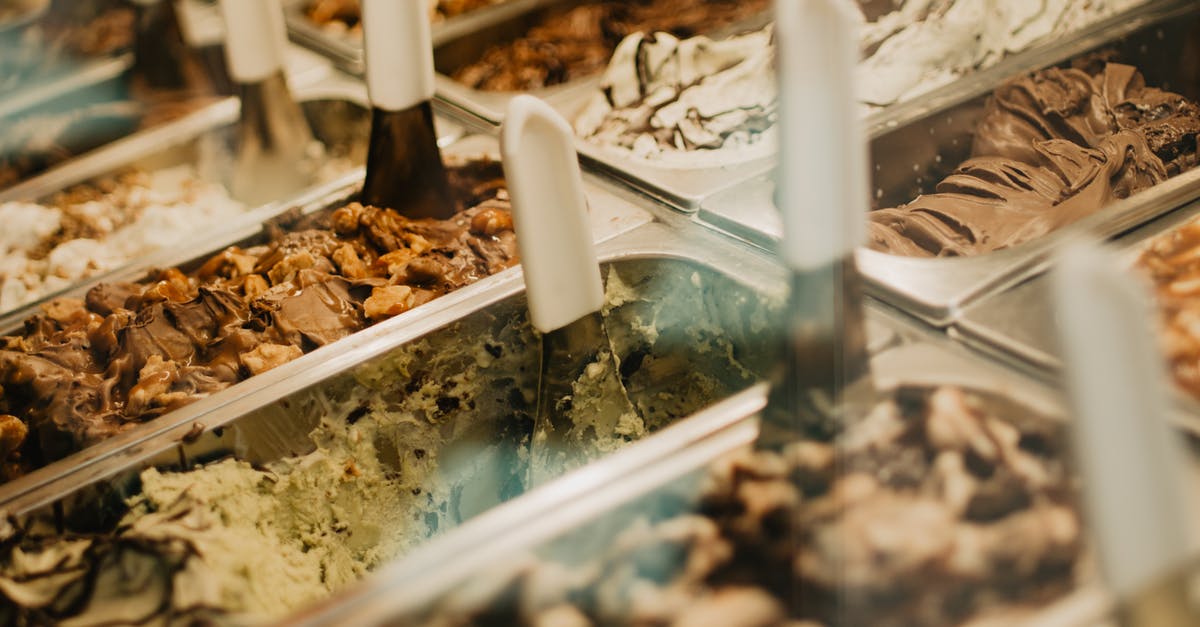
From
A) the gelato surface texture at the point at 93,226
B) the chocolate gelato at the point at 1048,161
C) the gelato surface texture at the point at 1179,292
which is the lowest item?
the gelato surface texture at the point at 93,226

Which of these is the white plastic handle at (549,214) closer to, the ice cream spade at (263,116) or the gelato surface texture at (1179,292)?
the gelato surface texture at (1179,292)

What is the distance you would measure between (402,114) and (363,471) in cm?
66

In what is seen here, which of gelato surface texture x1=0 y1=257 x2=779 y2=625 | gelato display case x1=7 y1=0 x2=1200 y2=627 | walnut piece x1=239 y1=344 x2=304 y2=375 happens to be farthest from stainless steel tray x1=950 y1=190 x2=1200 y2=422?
walnut piece x1=239 y1=344 x2=304 y2=375

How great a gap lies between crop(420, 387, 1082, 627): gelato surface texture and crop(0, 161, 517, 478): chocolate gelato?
2.41 ft

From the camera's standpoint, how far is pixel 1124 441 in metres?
0.67

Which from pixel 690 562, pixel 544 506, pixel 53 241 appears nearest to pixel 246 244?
pixel 53 241

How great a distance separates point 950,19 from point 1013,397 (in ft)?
4.07

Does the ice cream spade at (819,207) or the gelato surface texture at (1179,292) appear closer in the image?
the ice cream spade at (819,207)

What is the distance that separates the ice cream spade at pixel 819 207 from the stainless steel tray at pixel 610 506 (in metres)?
0.08

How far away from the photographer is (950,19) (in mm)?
2115

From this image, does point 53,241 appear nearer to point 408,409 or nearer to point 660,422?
point 408,409

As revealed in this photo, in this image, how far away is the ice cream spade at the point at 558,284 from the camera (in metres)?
1.18

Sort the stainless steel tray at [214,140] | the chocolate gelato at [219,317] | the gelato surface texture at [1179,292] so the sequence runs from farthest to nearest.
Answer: the stainless steel tray at [214,140] < the chocolate gelato at [219,317] < the gelato surface texture at [1179,292]

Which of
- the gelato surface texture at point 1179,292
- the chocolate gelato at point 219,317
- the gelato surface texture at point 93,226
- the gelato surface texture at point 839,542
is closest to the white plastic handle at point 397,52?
the chocolate gelato at point 219,317
